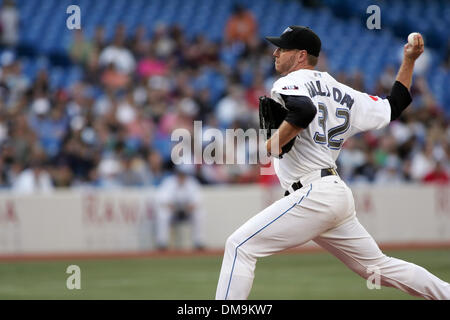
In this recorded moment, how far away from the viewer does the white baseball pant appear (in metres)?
5.34

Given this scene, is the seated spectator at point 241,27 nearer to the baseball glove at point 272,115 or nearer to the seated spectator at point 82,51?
the seated spectator at point 82,51

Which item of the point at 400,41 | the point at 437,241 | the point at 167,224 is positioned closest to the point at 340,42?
the point at 400,41

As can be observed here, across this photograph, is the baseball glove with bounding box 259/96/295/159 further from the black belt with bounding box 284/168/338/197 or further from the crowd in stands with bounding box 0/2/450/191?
the crowd in stands with bounding box 0/2/450/191

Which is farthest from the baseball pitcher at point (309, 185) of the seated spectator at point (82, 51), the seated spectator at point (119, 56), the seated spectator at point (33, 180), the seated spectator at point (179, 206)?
the seated spectator at point (82, 51)

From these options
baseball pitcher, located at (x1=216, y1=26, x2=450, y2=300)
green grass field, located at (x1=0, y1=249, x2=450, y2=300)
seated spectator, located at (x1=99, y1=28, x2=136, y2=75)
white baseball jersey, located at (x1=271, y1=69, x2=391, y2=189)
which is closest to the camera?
baseball pitcher, located at (x1=216, y1=26, x2=450, y2=300)

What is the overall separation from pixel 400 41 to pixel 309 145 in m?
16.0

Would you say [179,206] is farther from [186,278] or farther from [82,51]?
[82,51]

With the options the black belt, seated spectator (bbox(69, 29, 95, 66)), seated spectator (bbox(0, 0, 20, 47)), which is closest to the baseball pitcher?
the black belt

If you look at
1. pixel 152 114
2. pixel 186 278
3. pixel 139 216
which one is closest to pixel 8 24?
pixel 152 114

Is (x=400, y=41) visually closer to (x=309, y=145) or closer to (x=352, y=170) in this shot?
(x=352, y=170)

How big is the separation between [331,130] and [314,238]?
2.52ft

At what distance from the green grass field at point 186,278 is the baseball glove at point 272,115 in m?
2.94

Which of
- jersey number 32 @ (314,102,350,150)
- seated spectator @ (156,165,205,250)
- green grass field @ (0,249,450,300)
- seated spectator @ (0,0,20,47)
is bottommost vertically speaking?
green grass field @ (0,249,450,300)

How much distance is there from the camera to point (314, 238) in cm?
561
